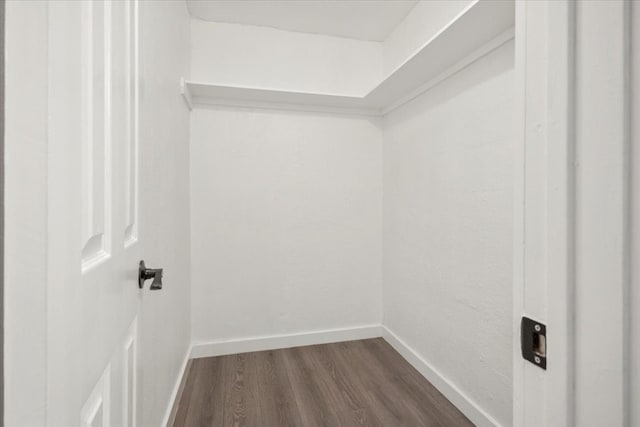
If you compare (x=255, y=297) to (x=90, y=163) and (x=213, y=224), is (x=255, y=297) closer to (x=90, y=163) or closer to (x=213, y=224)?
(x=213, y=224)

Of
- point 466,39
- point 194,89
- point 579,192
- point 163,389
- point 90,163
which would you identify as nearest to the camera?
point 579,192

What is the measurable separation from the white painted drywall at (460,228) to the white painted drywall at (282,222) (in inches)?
12.1

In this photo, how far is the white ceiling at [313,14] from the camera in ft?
7.27

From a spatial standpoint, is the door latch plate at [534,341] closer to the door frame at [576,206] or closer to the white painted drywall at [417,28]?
the door frame at [576,206]

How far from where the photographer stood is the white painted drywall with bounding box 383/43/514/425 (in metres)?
1.53

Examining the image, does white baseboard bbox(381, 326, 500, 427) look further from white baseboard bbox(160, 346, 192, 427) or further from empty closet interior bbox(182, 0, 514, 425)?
white baseboard bbox(160, 346, 192, 427)

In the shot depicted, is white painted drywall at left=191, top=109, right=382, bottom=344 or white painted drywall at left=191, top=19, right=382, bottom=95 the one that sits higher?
white painted drywall at left=191, top=19, right=382, bottom=95

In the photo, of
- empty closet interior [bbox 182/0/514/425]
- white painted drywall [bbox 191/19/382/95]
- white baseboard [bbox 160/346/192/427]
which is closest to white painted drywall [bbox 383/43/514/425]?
empty closet interior [bbox 182/0/514/425]

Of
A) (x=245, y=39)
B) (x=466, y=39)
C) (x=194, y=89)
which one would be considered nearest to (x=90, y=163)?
(x=466, y=39)

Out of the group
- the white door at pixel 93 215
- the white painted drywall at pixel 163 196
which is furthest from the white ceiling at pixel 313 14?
the white door at pixel 93 215

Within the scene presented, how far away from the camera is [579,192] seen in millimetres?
425

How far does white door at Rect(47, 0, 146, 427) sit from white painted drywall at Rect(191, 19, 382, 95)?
1671mm

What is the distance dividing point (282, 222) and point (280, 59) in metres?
1.33

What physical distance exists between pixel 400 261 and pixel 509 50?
5.07 ft
